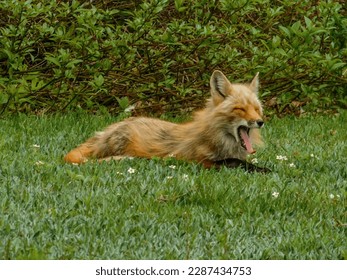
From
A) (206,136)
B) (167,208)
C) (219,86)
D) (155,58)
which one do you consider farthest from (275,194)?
(155,58)

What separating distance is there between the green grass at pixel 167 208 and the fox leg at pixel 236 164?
0.44 ft

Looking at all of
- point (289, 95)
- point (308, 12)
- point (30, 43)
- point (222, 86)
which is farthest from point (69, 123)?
point (308, 12)

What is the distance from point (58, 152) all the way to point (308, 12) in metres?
5.43

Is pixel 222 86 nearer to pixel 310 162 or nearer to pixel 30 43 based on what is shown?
pixel 310 162

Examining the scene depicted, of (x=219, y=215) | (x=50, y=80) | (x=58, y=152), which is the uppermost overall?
(x=219, y=215)

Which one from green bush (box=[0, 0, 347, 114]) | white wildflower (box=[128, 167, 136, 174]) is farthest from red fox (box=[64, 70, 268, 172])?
green bush (box=[0, 0, 347, 114])

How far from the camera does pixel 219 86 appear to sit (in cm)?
791

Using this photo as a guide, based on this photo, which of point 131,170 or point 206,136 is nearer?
point 131,170

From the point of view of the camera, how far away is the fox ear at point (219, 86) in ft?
25.8

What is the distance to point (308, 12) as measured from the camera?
12.2 metres

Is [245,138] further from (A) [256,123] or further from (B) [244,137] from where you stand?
(A) [256,123]

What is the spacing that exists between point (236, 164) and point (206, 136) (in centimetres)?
39

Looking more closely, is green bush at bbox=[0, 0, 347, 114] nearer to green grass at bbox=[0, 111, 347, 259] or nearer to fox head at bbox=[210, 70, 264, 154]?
green grass at bbox=[0, 111, 347, 259]
